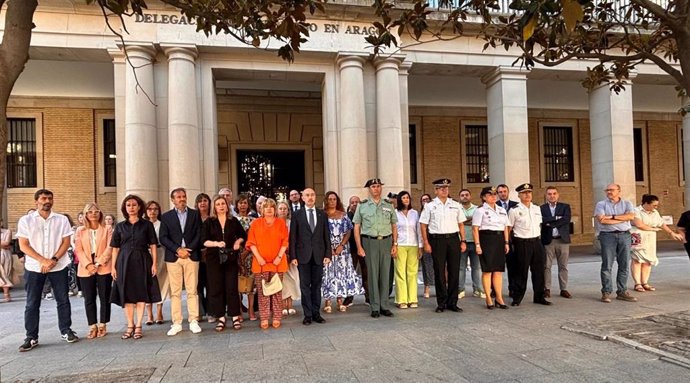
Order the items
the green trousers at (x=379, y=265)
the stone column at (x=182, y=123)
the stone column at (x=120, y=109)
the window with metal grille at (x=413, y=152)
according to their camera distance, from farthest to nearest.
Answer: the window with metal grille at (x=413, y=152), the stone column at (x=120, y=109), the stone column at (x=182, y=123), the green trousers at (x=379, y=265)

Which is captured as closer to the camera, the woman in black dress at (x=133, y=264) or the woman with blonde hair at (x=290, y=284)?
the woman in black dress at (x=133, y=264)

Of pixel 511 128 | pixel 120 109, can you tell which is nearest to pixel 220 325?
pixel 120 109

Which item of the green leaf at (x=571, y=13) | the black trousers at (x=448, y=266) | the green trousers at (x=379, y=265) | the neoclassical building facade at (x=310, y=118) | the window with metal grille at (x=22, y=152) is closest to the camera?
the green leaf at (x=571, y=13)

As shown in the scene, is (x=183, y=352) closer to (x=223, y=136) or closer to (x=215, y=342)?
(x=215, y=342)

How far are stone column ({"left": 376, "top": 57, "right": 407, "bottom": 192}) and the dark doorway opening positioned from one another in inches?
229

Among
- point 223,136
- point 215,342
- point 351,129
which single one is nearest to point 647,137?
point 351,129

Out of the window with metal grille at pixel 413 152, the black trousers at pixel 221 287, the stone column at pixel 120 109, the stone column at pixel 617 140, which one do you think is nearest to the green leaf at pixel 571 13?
the black trousers at pixel 221 287

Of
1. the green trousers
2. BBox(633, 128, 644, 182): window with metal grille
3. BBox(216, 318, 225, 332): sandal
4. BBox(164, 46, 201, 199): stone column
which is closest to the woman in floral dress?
the green trousers

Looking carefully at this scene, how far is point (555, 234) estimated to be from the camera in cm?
781

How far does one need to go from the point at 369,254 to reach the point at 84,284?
4061 mm

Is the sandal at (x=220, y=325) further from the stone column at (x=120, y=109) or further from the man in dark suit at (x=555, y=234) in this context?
the stone column at (x=120, y=109)

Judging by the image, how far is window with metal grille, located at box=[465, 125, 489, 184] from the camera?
18625 millimetres

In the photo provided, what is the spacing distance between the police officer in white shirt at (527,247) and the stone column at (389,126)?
15.6ft

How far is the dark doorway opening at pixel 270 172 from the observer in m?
16.9
